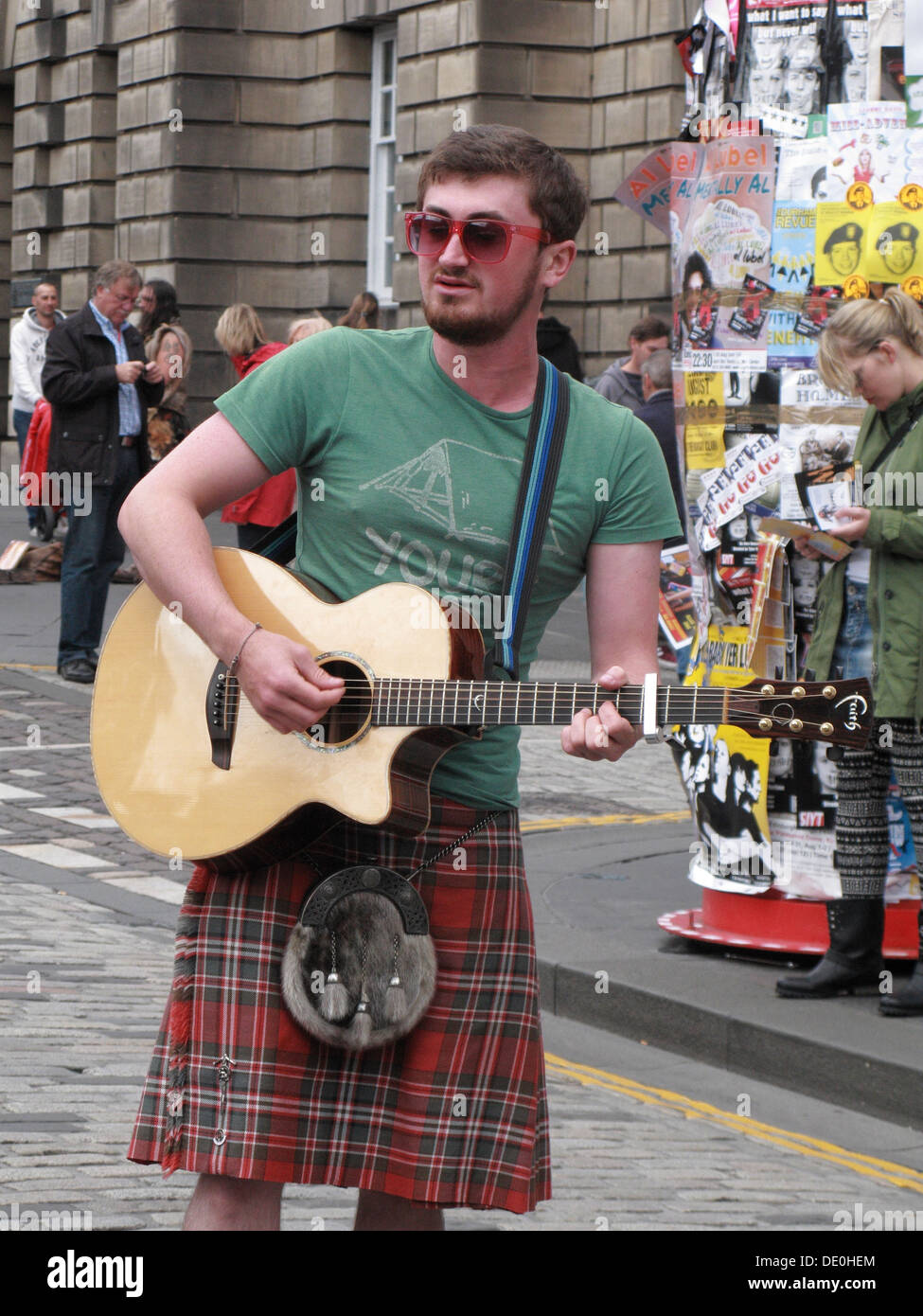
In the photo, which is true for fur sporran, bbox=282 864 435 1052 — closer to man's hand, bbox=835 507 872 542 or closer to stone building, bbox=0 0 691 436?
man's hand, bbox=835 507 872 542

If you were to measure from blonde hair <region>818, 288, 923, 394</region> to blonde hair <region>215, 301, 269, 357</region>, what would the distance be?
5556 millimetres

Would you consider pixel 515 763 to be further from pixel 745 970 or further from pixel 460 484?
pixel 745 970

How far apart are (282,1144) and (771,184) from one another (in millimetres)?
4063

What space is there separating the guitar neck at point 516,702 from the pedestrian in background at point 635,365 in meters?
9.86

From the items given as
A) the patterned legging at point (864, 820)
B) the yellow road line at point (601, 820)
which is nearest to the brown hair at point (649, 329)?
the yellow road line at point (601, 820)

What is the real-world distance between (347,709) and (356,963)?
1.20 ft

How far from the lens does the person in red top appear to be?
31.7ft

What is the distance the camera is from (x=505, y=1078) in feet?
10.1

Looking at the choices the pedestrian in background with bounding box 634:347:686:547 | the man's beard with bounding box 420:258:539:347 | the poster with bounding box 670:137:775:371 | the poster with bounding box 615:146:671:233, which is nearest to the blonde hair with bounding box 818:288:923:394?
the poster with bounding box 670:137:775:371

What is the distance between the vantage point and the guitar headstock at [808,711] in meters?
2.92

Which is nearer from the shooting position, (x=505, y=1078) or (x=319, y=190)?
(x=505, y=1078)

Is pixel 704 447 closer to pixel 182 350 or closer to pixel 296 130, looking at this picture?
pixel 182 350
